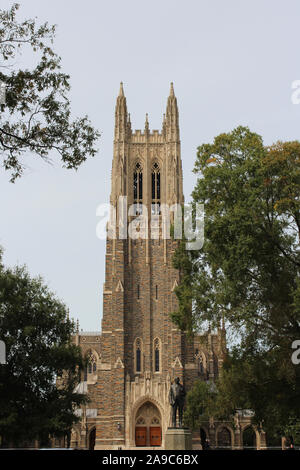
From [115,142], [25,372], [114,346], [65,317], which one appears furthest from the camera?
[115,142]

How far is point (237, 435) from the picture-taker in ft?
172

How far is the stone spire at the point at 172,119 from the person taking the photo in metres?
51.7

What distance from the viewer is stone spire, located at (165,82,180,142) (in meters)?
51.7

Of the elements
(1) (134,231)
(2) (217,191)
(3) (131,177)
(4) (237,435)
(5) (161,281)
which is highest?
(3) (131,177)

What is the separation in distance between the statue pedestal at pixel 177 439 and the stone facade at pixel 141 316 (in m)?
22.3

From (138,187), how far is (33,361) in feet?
77.4

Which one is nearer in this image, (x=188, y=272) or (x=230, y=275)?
(x=230, y=275)

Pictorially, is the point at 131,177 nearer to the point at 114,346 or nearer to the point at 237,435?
the point at 114,346

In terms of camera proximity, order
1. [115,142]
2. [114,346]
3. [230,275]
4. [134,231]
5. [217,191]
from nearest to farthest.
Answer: [230,275] → [217,191] → [114,346] → [134,231] → [115,142]

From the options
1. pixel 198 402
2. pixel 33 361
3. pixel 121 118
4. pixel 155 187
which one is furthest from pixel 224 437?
pixel 121 118

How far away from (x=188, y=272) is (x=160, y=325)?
21.0 m

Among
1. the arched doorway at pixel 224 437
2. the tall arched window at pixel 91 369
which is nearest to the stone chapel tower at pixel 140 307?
the tall arched window at pixel 91 369

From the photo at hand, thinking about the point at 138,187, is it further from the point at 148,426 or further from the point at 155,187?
the point at 148,426

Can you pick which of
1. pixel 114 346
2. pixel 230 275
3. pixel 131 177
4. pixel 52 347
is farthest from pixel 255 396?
pixel 131 177
